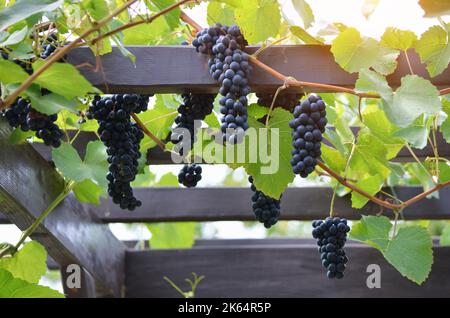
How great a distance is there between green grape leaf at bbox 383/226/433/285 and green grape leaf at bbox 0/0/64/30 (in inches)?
37.4

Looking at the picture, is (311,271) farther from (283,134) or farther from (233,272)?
(283,134)

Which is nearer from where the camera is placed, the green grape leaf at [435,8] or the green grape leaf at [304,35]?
the green grape leaf at [435,8]

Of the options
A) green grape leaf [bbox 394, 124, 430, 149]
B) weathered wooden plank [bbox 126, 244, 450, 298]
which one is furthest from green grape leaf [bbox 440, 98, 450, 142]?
weathered wooden plank [bbox 126, 244, 450, 298]

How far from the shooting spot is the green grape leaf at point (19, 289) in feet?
5.55

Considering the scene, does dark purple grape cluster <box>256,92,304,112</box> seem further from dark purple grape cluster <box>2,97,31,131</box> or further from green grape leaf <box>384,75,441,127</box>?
dark purple grape cluster <box>2,97,31,131</box>

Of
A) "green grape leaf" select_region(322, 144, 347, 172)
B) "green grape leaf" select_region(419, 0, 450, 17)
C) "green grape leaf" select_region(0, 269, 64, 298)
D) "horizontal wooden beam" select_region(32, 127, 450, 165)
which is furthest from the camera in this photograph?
"horizontal wooden beam" select_region(32, 127, 450, 165)

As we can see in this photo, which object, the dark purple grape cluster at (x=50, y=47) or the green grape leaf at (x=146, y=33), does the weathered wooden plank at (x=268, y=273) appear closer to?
the green grape leaf at (x=146, y=33)

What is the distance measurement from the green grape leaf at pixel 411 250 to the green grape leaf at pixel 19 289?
2.53ft

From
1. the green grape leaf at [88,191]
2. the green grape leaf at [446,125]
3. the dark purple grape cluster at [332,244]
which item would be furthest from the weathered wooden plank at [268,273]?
the green grape leaf at [446,125]

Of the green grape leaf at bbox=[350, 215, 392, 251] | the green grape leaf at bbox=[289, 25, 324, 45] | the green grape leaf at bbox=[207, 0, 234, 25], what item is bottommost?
the green grape leaf at bbox=[350, 215, 392, 251]

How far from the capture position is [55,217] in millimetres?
2336

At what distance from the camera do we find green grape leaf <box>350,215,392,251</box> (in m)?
1.93
